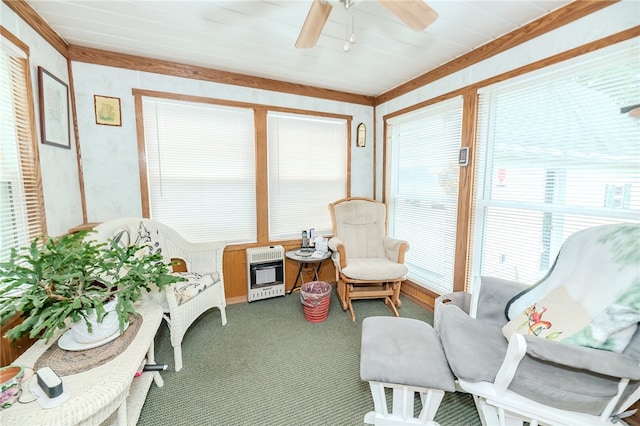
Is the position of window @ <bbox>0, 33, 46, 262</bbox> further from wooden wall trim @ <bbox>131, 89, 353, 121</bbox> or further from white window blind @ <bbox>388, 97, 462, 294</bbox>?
white window blind @ <bbox>388, 97, 462, 294</bbox>

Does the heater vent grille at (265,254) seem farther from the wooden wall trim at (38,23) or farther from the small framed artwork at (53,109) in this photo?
the wooden wall trim at (38,23)

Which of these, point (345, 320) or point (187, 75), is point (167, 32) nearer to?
point (187, 75)

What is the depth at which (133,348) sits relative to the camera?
116cm

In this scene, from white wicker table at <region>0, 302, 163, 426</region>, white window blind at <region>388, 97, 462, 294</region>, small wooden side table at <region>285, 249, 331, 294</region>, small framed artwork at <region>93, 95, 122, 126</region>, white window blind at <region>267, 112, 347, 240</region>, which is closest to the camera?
white wicker table at <region>0, 302, 163, 426</region>

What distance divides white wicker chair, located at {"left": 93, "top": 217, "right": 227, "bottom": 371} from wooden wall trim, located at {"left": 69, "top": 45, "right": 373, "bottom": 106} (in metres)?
1.34

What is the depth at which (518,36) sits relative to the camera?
5.90 ft

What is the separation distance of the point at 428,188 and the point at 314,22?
193 cm

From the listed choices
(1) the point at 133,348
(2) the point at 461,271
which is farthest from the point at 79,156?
(2) the point at 461,271

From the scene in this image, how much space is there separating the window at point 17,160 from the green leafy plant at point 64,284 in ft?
1.51

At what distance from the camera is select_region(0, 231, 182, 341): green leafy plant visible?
0.99 m

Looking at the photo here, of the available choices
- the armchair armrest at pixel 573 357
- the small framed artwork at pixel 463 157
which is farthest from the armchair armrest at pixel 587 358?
the small framed artwork at pixel 463 157

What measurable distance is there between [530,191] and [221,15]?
7.93ft

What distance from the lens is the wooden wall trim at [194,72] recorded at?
6.89 feet

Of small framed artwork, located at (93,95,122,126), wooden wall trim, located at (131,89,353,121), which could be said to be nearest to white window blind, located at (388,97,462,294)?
wooden wall trim, located at (131,89,353,121)
